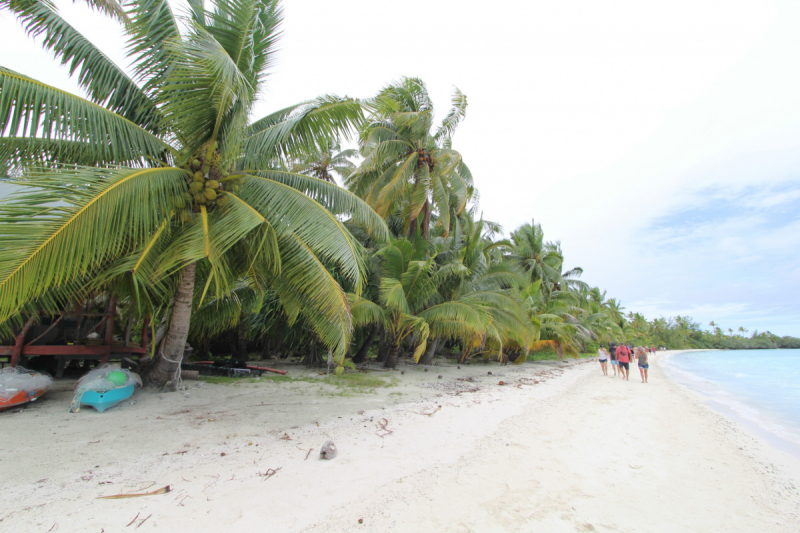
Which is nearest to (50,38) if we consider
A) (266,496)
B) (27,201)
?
(27,201)

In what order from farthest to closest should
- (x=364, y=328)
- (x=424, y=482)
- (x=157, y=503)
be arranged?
1. (x=364, y=328)
2. (x=424, y=482)
3. (x=157, y=503)

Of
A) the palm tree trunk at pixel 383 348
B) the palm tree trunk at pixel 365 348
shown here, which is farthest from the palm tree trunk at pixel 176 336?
the palm tree trunk at pixel 383 348

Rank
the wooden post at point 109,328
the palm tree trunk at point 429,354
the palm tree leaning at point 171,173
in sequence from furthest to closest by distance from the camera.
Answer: the palm tree trunk at point 429,354 → the wooden post at point 109,328 → the palm tree leaning at point 171,173

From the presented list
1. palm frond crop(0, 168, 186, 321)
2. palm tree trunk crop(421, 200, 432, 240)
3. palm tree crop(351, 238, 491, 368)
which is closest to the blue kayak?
palm frond crop(0, 168, 186, 321)

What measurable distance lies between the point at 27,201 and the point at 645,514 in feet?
23.5

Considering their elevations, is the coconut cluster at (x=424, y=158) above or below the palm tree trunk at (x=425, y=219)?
above

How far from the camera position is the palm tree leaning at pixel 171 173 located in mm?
4191

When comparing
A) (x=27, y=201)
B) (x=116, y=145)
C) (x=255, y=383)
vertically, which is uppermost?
(x=116, y=145)

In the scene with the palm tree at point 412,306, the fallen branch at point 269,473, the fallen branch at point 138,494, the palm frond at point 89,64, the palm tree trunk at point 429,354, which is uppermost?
the palm frond at point 89,64

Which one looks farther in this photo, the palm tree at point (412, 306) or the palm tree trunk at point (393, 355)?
the palm tree trunk at point (393, 355)

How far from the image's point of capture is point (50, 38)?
17.5 ft

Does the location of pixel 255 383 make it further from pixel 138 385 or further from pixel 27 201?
pixel 27 201

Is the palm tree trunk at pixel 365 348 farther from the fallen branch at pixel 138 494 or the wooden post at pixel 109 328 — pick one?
the fallen branch at pixel 138 494

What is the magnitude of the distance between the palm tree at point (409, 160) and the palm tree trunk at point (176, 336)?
8.64 meters
